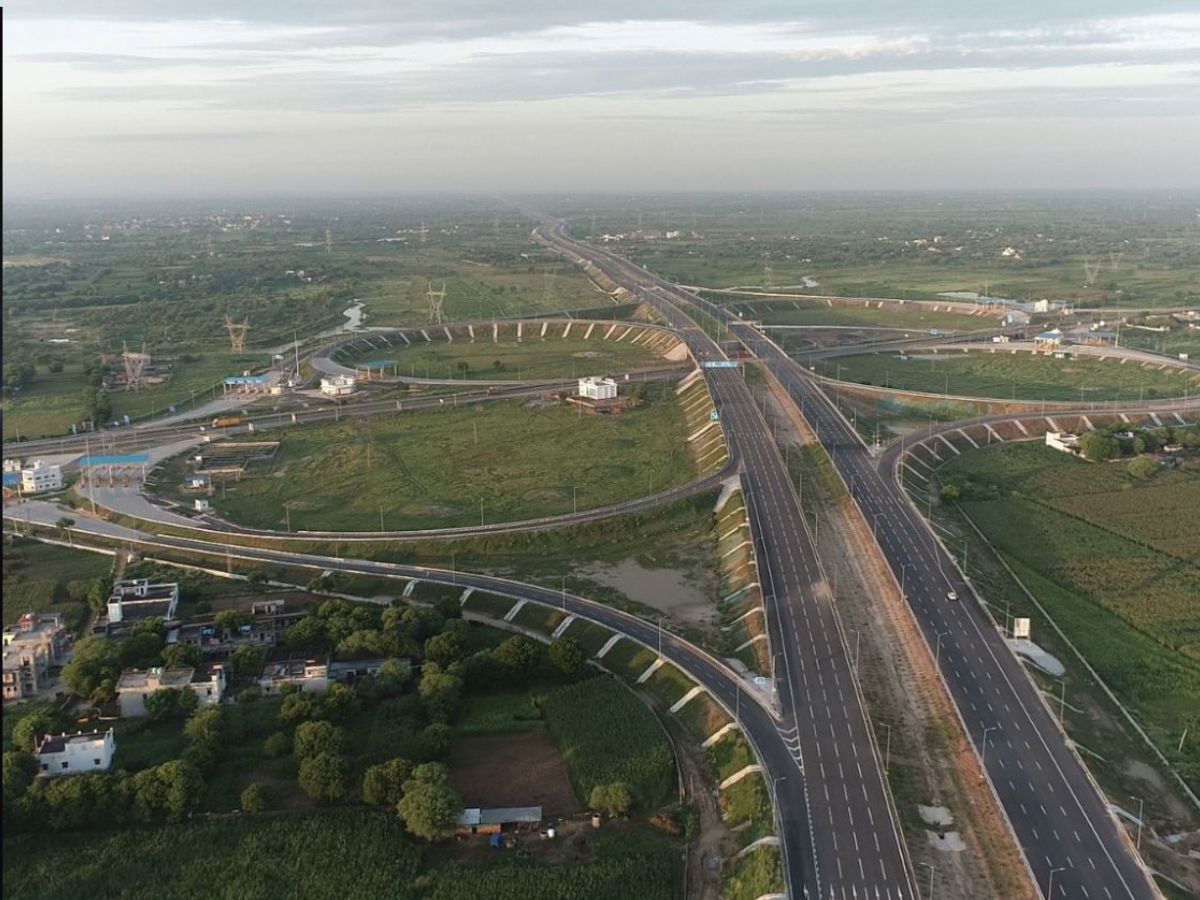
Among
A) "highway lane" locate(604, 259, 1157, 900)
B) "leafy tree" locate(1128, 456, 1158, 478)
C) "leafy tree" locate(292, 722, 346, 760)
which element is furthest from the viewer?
"leafy tree" locate(1128, 456, 1158, 478)

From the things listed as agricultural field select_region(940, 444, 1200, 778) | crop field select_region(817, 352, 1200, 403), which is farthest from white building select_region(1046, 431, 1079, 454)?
crop field select_region(817, 352, 1200, 403)

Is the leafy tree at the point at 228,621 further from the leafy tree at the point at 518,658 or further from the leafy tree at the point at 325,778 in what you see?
the leafy tree at the point at 325,778

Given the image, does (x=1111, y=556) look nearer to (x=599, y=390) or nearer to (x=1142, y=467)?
(x=1142, y=467)

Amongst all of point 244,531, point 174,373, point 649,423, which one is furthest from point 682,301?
point 244,531

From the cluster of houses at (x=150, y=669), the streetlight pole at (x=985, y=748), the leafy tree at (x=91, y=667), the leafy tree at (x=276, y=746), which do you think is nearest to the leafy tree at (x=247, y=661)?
the cluster of houses at (x=150, y=669)

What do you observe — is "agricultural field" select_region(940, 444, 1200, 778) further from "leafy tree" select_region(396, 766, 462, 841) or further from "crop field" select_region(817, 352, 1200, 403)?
"leafy tree" select_region(396, 766, 462, 841)

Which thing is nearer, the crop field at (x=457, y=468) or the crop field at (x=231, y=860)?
the crop field at (x=231, y=860)
